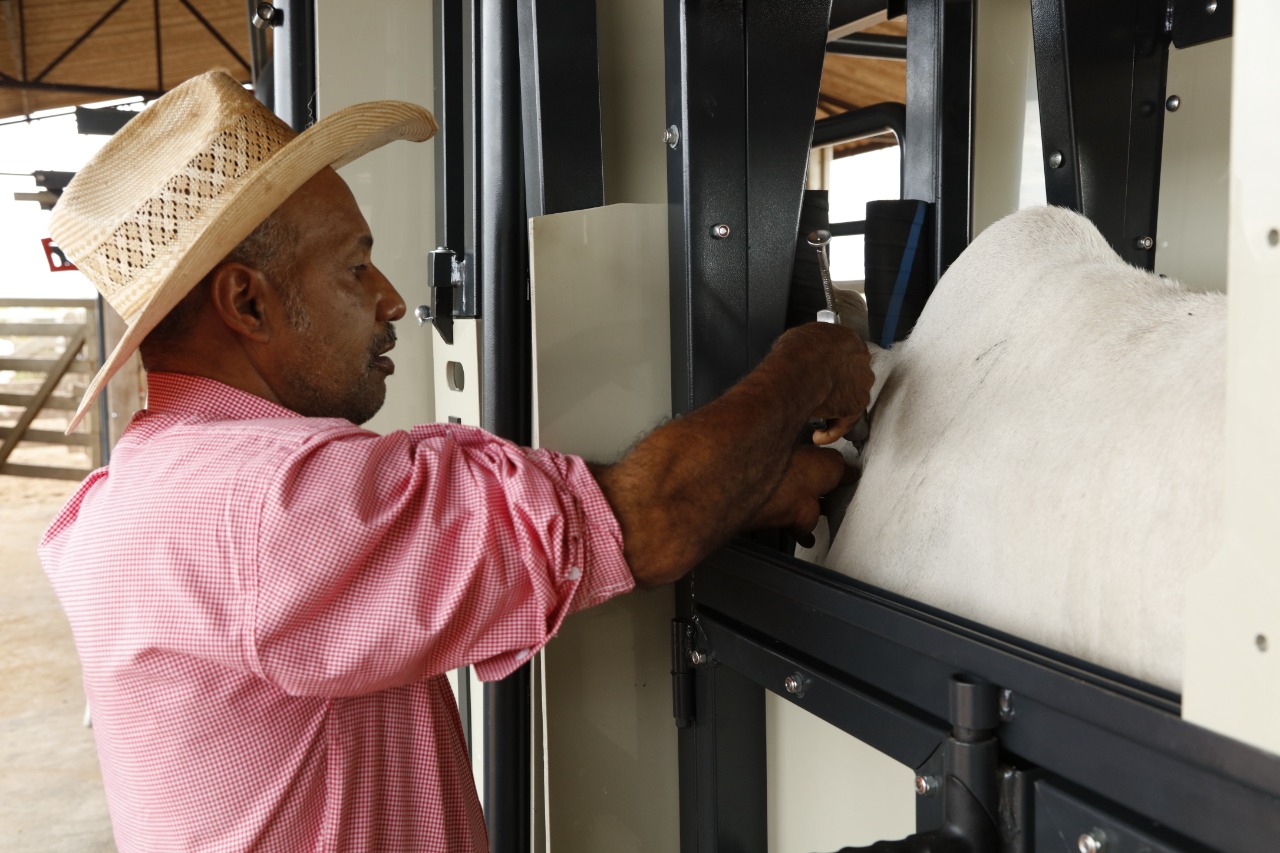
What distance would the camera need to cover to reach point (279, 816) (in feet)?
2.77

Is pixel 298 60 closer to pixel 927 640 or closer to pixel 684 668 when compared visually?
pixel 684 668

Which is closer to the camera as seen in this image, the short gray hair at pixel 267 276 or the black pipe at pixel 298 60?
the short gray hair at pixel 267 276

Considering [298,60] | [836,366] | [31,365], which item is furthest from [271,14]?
[31,365]

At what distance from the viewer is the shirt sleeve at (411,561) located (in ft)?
2.35

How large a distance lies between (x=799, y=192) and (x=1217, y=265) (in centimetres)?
69

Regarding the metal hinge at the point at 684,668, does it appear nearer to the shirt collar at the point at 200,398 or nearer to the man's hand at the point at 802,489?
the man's hand at the point at 802,489

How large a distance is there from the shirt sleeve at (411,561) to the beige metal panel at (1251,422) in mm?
423

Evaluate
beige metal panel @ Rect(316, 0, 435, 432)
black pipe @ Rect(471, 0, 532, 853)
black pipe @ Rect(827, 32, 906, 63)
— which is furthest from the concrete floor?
black pipe @ Rect(827, 32, 906, 63)

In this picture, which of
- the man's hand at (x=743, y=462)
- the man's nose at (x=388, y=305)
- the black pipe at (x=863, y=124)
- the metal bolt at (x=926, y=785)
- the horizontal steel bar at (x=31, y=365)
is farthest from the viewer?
the horizontal steel bar at (x=31, y=365)

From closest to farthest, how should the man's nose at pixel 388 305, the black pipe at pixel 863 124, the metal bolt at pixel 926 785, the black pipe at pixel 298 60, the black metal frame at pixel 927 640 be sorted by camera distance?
1. the black metal frame at pixel 927 640
2. the metal bolt at pixel 926 785
3. the man's nose at pixel 388 305
4. the black pipe at pixel 863 124
5. the black pipe at pixel 298 60

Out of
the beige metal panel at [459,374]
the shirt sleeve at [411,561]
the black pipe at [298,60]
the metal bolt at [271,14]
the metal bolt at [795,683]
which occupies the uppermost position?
the metal bolt at [271,14]

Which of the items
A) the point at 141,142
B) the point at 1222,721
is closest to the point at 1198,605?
the point at 1222,721

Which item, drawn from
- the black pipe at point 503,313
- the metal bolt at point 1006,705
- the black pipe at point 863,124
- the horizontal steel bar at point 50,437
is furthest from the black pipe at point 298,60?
the horizontal steel bar at point 50,437

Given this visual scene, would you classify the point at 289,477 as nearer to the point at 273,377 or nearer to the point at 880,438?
the point at 273,377
